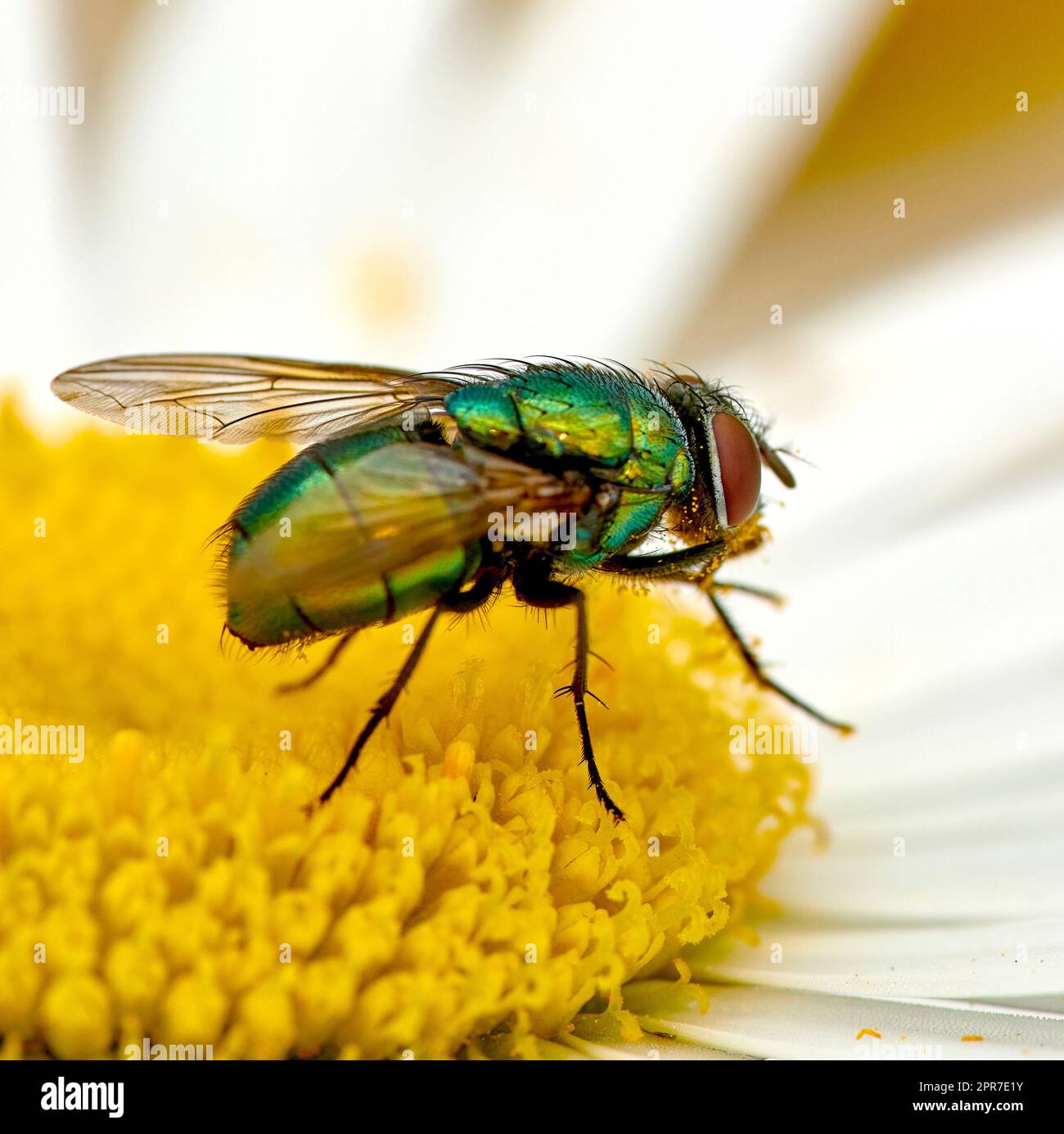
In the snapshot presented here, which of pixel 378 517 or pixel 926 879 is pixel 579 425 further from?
pixel 926 879

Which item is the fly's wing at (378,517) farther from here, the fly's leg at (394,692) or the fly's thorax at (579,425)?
the fly's leg at (394,692)

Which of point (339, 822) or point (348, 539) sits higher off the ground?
point (348, 539)

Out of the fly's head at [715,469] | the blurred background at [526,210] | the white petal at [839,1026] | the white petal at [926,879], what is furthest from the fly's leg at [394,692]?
the blurred background at [526,210]

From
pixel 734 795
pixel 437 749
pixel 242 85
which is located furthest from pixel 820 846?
pixel 242 85

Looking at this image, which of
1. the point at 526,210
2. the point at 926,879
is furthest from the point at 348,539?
the point at 526,210

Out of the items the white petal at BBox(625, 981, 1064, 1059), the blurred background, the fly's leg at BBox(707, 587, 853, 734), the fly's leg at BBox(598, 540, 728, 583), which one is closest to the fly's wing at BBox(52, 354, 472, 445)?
the fly's leg at BBox(598, 540, 728, 583)

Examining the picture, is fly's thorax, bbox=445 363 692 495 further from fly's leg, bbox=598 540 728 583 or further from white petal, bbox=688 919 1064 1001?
white petal, bbox=688 919 1064 1001
